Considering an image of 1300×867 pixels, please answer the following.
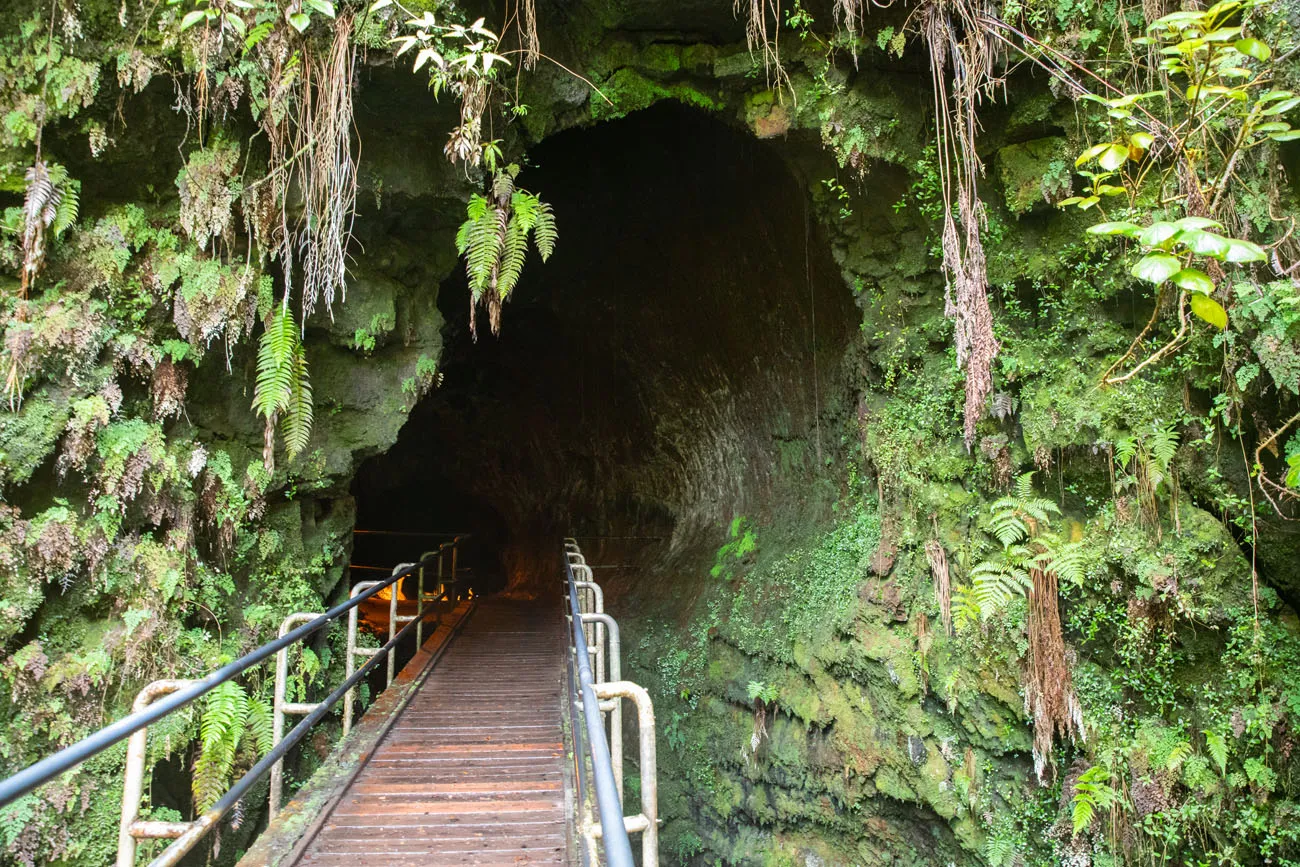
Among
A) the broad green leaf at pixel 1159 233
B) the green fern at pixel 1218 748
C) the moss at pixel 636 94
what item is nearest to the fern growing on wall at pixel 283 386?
the moss at pixel 636 94

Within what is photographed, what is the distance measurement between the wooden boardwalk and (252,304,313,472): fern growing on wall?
7.43 ft

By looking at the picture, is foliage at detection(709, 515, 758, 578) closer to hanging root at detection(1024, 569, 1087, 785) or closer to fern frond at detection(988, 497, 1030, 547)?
fern frond at detection(988, 497, 1030, 547)

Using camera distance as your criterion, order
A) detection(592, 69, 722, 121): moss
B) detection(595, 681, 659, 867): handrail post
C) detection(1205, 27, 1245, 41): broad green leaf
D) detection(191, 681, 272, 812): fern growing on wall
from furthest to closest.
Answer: detection(592, 69, 722, 121): moss → detection(191, 681, 272, 812): fern growing on wall → detection(1205, 27, 1245, 41): broad green leaf → detection(595, 681, 659, 867): handrail post

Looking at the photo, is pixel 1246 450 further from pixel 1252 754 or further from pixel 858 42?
pixel 858 42

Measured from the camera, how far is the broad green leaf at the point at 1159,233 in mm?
2639

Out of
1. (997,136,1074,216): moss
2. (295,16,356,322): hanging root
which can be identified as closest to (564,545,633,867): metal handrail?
(295,16,356,322): hanging root

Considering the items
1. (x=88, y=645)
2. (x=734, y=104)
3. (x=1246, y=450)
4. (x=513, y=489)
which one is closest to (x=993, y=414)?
(x=1246, y=450)

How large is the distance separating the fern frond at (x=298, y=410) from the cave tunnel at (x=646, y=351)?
13.5ft

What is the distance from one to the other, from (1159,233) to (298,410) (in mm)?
5701

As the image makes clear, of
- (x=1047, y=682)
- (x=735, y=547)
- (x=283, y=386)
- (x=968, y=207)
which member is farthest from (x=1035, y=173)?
(x=283, y=386)

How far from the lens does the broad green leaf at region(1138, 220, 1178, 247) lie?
264cm

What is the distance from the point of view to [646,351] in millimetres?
10531

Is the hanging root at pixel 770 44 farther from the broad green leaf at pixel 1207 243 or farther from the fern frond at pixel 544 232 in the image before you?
the broad green leaf at pixel 1207 243

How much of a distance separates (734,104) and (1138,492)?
4401 millimetres
